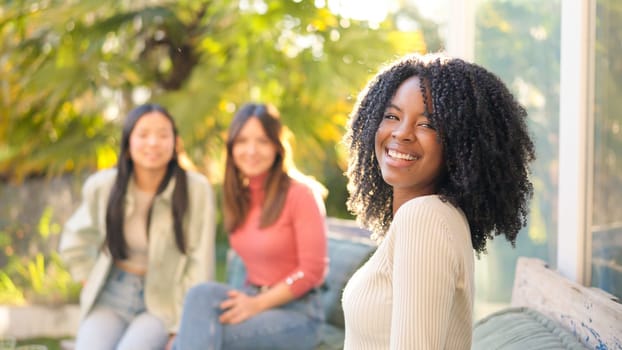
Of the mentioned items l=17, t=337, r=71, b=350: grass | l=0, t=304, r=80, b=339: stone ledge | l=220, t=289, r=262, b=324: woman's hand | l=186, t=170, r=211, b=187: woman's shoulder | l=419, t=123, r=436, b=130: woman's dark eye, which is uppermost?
l=419, t=123, r=436, b=130: woman's dark eye

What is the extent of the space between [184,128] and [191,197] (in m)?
1.86

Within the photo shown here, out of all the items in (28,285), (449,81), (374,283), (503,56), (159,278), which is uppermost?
(503,56)

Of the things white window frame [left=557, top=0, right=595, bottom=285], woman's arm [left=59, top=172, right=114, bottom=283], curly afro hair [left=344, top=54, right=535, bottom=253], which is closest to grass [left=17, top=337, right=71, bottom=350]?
woman's arm [left=59, top=172, right=114, bottom=283]

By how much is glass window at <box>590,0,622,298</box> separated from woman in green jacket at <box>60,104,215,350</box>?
1.53 meters

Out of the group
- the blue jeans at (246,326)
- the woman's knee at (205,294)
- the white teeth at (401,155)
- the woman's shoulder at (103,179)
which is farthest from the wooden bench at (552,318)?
the woman's shoulder at (103,179)

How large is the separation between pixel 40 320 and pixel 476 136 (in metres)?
4.33

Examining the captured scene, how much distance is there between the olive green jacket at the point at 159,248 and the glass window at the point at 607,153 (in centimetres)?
153

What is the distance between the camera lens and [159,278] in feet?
9.45

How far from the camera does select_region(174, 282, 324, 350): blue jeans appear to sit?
2416mm

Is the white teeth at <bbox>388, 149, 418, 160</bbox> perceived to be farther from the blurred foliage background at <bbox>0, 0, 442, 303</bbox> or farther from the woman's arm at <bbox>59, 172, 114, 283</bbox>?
the blurred foliage background at <bbox>0, 0, 442, 303</bbox>

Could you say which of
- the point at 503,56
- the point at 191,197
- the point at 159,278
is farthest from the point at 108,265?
the point at 503,56

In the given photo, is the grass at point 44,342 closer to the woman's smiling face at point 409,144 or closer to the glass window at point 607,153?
the glass window at point 607,153

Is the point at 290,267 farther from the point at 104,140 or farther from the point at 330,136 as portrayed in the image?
the point at 104,140

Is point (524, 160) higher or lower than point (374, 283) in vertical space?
higher
